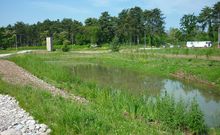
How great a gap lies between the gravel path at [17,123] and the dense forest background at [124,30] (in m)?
84.3

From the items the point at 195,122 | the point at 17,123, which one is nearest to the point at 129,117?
the point at 195,122

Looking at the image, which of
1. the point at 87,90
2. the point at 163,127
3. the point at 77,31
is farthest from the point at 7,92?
the point at 77,31

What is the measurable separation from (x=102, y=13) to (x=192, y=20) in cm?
3101

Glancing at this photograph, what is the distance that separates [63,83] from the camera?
74.9 ft

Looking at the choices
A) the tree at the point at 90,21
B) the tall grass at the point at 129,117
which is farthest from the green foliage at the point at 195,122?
the tree at the point at 90,21

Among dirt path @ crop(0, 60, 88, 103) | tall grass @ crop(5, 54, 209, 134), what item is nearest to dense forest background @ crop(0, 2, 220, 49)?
dirt path @ crop(0, 60, 88, 103)

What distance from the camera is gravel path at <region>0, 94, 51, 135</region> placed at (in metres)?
9.74

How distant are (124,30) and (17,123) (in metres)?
95.4

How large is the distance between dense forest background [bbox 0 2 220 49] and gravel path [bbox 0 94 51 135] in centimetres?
8428

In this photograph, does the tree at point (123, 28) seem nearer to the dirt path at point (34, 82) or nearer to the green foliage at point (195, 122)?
the dirt path at point (34, 82)

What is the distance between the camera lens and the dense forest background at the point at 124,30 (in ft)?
314

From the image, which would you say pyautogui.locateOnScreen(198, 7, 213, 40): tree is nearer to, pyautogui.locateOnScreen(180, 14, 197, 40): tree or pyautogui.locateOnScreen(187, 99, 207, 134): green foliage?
pyautogui.locateOnScreen(180, 14, 197, 40): tree

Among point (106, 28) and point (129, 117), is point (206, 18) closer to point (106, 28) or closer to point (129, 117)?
point (106, 28)

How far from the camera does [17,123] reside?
35.0ft
